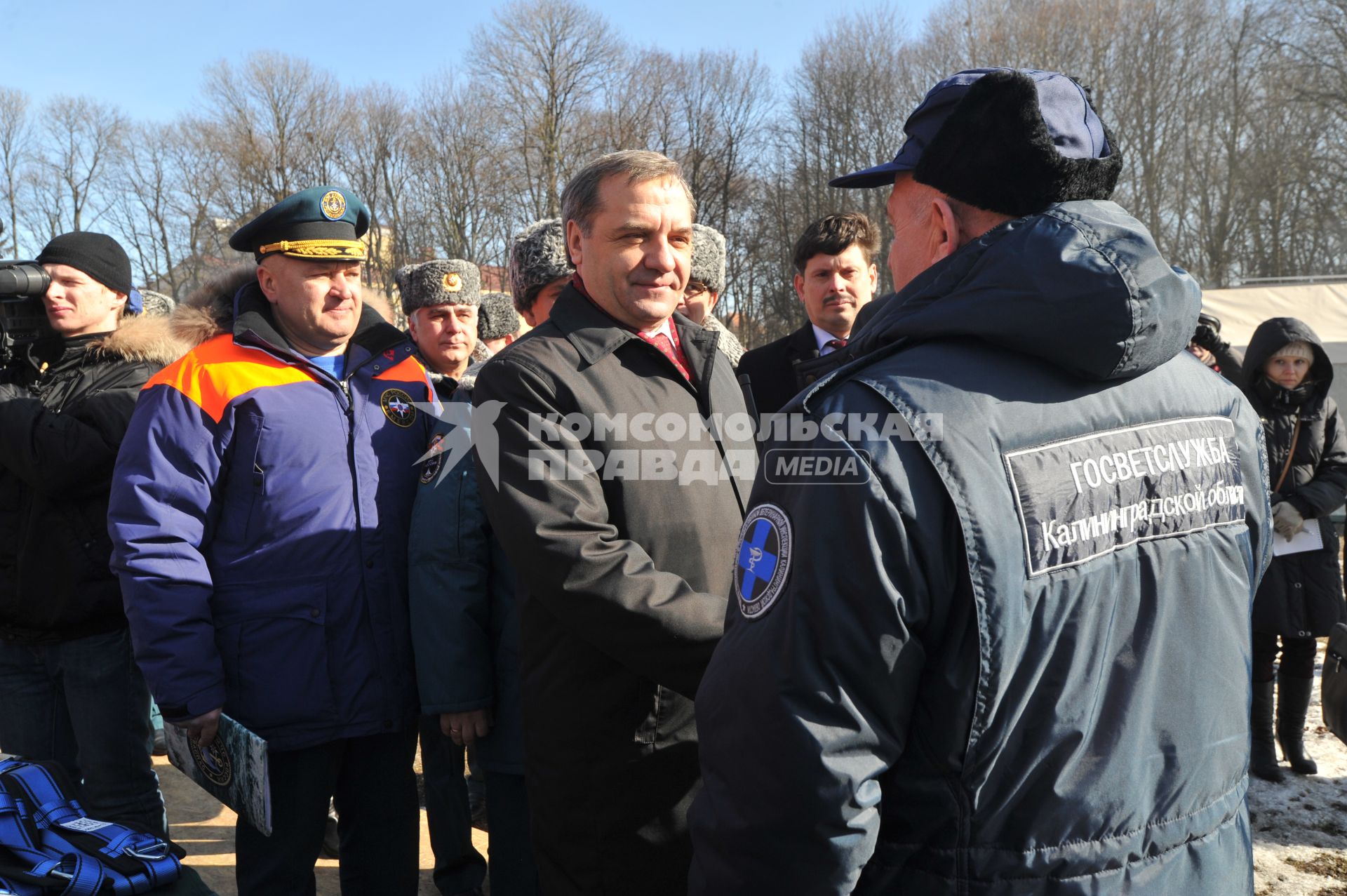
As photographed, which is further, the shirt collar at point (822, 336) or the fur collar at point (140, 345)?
the shirt collar at point (822, 336)

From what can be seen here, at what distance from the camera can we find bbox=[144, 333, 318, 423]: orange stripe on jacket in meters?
2.40

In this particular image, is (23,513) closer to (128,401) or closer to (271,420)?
(128,401)

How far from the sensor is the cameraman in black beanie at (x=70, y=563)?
2762 millimetres

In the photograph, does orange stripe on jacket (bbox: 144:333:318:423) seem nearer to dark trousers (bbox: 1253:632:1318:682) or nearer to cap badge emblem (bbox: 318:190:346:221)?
cap badge emblem (bbox: 318:190:346:221)

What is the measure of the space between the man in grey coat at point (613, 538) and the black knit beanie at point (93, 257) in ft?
5.89

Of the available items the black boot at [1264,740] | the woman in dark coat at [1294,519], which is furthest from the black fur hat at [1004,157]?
the black boot at [1264,740]

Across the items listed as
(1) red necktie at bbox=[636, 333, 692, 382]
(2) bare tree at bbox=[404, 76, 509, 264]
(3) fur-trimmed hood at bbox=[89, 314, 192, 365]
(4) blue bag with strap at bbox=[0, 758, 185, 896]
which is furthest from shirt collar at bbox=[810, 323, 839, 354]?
(2) bare tree at bbox=[404, 76, 509, 264]

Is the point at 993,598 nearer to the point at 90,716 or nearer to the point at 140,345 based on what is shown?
the point at 90,716

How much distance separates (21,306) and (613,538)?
7.46ft

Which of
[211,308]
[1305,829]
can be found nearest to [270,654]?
[211,308]

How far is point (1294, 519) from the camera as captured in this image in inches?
166

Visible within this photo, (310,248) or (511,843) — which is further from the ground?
(310,248)

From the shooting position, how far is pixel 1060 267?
1094 millimetres

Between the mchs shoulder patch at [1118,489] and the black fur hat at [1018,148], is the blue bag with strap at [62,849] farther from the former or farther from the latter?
the black fur hat at [1018,148]
